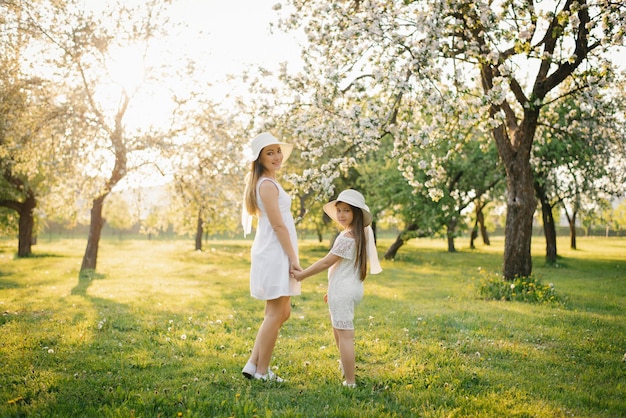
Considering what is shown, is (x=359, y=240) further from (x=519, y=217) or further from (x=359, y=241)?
(x=519, y=217)

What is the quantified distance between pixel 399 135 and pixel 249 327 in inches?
168

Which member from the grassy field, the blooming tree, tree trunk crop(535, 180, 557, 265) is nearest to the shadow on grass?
the grassy field

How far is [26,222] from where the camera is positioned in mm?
28219

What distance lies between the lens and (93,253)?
20.6 m

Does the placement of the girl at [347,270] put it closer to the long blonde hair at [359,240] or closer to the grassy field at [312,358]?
the long blonde hair at [359,240]

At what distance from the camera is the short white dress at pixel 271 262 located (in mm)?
5211

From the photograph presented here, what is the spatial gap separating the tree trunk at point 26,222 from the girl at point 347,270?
91.3ft

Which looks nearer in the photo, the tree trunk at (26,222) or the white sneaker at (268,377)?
the white sneaker at (268,377)

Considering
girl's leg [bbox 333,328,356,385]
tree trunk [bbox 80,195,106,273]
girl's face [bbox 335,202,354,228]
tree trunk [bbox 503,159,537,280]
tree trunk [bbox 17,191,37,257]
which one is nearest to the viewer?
girl's leg [bbox 333,328,356,385]

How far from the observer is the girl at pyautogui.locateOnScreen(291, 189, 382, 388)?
17.0ft

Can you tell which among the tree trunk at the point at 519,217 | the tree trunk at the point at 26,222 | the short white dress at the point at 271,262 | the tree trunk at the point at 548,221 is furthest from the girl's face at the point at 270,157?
the tree trunk at the point at 26,222

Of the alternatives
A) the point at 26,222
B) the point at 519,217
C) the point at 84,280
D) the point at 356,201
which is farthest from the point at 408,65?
the point at 26,222

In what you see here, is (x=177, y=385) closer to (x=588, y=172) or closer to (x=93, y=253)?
(x=93, y=253)

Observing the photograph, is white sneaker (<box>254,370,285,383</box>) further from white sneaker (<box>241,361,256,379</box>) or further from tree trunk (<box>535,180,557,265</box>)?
tree trunk (<box>535,180,557,265</box>)
